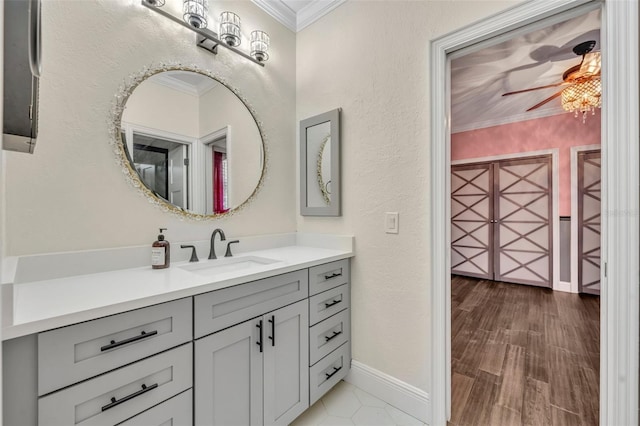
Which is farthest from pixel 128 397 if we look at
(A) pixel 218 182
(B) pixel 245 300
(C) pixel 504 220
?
(C) pixel 504 220

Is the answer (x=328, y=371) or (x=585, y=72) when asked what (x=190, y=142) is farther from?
(x=585, y=72)

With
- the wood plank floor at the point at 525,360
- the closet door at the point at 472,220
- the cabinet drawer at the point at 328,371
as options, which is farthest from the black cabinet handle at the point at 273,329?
the closet door at the point at 472,220

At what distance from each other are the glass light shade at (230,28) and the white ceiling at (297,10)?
0.37 metres

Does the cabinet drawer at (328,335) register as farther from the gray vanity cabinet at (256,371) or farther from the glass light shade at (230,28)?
the glass light shade at (230,28)

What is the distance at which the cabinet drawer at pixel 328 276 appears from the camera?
1510 mm

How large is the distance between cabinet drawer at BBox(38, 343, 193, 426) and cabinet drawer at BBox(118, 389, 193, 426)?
20mm

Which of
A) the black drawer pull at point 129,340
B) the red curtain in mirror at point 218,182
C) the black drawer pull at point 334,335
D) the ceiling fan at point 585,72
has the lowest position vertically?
the black drawer pull at point 334,335

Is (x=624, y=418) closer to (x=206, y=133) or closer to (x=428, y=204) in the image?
(x=428, y=204)

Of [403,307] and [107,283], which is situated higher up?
[107,283]

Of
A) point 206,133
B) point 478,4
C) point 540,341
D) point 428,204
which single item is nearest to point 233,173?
point 206,133

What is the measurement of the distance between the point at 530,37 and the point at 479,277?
3393 millimetres

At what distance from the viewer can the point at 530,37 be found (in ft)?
7.06

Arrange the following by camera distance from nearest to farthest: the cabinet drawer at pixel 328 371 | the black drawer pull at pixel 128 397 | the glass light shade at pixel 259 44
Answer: the black drawer pull at pixel 128 397 → the cabinet drawer at pixel 328 371 → the glass light shade at pixel 259 44

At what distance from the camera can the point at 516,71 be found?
2.73 metres
